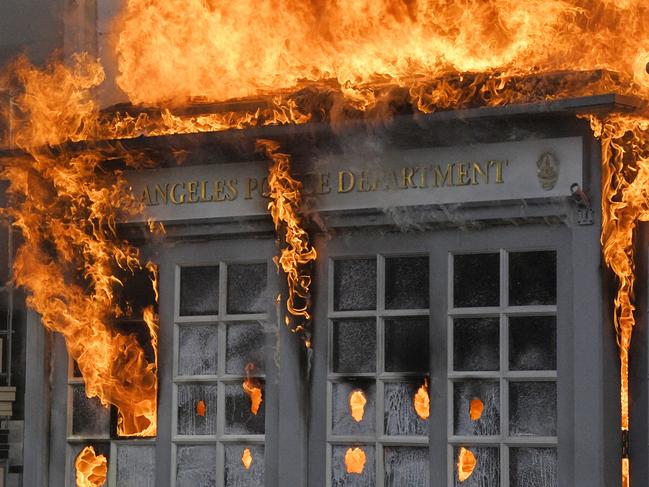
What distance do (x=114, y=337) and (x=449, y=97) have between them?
3369mm

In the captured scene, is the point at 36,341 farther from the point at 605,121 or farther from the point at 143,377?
the point at 605,121

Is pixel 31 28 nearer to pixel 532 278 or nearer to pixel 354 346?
pixel 354 346

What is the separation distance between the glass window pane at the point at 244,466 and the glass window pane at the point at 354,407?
69cm

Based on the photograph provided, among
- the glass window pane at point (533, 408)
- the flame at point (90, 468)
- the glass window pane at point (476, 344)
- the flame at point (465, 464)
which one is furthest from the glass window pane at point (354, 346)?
the flame at point (90, 468)

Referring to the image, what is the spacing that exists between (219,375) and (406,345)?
1560 mm

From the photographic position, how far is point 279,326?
36.9 ft

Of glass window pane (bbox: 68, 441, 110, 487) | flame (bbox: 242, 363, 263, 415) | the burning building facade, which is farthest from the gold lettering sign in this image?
glass window pane (bbox: 68, 441, 110, 487)

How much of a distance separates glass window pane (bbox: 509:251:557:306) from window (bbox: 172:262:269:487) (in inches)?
78.2

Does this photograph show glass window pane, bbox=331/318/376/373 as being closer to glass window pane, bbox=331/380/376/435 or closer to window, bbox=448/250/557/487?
glass window pane, bbox=331/380/376/435

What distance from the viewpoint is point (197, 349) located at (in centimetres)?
1168

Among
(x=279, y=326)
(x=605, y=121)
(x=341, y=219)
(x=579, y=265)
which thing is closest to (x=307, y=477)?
(x=279, y=326)

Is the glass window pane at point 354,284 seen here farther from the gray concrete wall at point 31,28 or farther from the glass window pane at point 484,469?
the gray concrete wall at point 31,28

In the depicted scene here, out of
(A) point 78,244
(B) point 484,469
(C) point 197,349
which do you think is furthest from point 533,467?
(A) point 78,244

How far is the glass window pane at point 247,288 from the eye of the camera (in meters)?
11.5
